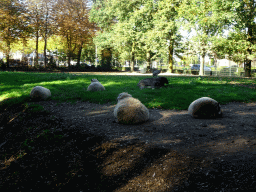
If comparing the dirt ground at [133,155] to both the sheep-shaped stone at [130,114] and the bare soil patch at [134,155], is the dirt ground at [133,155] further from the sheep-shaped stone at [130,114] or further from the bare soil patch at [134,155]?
the sheep-shaped stone at [130,114]

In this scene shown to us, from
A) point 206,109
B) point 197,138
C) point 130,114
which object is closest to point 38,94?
point 130,114

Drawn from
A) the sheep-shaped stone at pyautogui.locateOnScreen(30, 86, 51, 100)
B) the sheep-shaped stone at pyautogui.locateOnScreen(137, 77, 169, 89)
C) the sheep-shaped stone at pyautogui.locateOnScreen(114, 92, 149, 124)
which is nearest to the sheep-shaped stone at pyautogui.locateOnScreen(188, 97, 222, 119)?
the sheep-shaped stone at pyautogui.locateOnScreen(114, 92, 149, 124)

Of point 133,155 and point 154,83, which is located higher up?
point 154,83

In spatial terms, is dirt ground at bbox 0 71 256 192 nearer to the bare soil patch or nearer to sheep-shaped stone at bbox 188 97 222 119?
the bare soil patch

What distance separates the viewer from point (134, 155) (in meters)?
3.81

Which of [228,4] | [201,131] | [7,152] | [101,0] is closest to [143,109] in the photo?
[201,131]

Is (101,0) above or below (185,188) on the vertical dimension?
above

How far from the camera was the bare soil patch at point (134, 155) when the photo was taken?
3043mm

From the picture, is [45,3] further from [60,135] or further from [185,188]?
[185,188]

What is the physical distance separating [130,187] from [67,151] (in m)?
1.96

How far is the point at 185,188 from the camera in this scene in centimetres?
284

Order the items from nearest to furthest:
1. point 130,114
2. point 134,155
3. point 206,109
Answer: point 134,155
point 130,114
point 206,109

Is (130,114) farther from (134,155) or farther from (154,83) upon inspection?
(154,83)

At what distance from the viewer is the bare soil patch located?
3043mm
